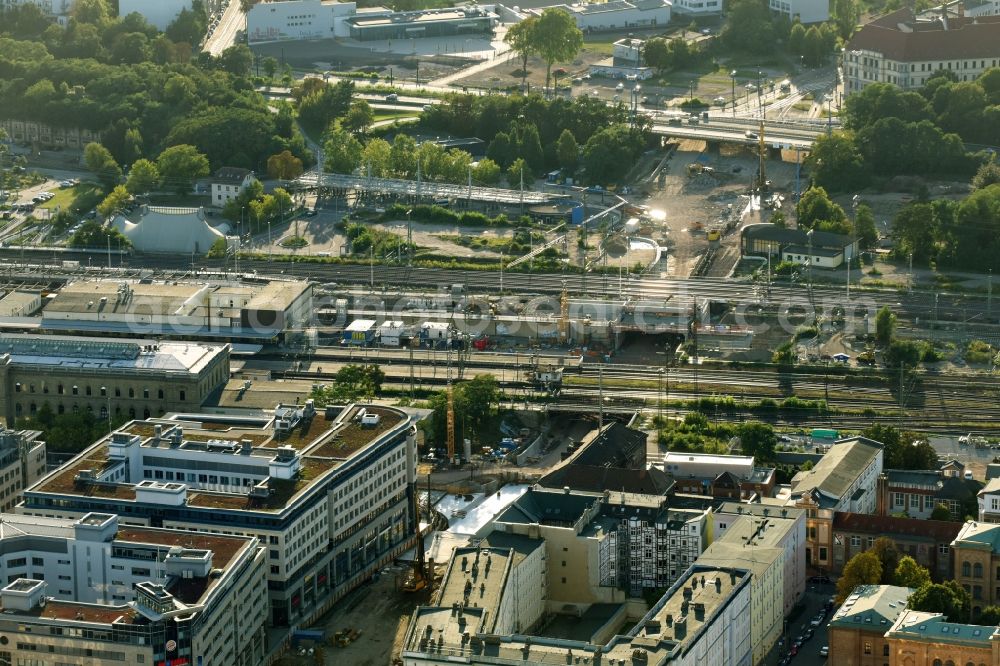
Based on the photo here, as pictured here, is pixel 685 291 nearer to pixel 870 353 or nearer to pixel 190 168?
pixel 870 353

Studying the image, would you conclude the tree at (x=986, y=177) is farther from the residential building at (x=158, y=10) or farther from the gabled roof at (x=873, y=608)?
the residential building at (x=158, y=10)

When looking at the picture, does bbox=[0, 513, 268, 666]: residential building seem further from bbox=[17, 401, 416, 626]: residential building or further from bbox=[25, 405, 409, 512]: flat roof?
bbox=[25, 405, 409, 512]: flat roof

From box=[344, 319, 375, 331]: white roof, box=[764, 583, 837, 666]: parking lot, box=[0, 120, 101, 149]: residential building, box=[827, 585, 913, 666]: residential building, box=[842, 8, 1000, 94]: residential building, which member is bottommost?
box=[764, 583, 837, 666]: parking lot

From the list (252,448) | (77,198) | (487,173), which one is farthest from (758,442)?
(77,198)

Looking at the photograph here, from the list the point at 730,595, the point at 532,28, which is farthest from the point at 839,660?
the point at 532,28

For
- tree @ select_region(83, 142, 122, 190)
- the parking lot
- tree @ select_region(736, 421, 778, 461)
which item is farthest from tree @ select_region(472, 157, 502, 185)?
the parking lot

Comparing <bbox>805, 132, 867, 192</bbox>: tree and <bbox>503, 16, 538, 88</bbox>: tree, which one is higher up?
<bbox>503, 16, 538, 88</bbox>: tree

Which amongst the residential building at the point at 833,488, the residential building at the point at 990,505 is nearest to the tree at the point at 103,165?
the residential building at the point at 833,488
